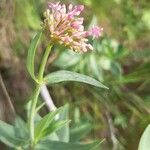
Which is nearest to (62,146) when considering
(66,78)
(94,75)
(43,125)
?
(43,125)

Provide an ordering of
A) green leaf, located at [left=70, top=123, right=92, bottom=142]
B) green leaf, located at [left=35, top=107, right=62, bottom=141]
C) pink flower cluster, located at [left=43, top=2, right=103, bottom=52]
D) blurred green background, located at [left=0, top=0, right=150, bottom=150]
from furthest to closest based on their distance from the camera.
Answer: blurred green background, located at [left=0, top=0, right=150, bottom=150] < green leaf, located at [left=70, top=123, right=92, bottom=142] < green leaf, located at [left=35, top=107, right=62, bottom=141] < pink flower cluster, located at [left=43, top=2, right=103, bottom=52]

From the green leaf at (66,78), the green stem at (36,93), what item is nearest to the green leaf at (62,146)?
the green stem at (36,93)

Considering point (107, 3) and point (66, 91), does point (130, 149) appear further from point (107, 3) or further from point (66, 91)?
point (107, 3)

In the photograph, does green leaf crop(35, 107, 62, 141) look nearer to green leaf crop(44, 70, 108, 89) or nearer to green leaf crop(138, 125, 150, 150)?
green leaf crop(44, 70, 108, 89)

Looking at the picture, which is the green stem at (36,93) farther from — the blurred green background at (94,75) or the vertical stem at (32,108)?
the blurred green background at (94,75)

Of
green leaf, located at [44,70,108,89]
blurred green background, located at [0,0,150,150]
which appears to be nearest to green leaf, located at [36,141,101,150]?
green leaf, located at [44,70,108,89]

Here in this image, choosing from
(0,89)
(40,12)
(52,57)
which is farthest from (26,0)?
(0,89)
